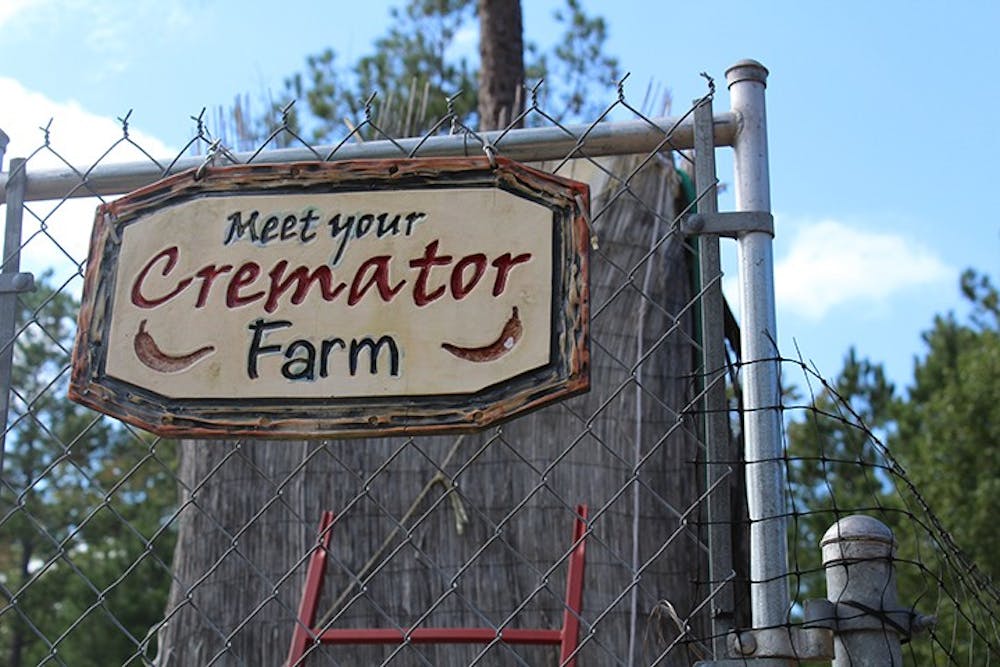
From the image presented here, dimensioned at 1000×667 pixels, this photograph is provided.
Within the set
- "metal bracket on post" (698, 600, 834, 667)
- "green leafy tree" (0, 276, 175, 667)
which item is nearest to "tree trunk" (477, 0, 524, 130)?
"metal bracket on post" (698, 600, 834, 667)

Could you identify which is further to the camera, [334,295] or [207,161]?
[207,161]

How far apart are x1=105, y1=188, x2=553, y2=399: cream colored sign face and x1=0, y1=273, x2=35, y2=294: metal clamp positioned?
8.6 inches

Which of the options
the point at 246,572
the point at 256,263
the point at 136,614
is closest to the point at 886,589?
the point at 256,263

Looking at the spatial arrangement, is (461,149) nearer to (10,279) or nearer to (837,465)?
(10,279)

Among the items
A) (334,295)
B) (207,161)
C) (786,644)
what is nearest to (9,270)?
(207,161)

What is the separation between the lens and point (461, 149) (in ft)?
7.80

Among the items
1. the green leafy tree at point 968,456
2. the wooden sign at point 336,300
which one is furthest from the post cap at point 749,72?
the green leafy tree at point 968,456

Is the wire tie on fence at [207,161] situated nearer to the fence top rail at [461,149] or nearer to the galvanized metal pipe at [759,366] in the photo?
the fence top rail at [461,149]

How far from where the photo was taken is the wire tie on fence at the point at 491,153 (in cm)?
225

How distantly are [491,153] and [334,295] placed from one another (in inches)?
14.0

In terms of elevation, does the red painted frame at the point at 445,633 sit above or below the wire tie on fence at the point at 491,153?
below

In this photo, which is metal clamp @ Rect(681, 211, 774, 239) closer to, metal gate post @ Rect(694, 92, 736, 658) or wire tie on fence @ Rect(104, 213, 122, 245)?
metal gate post @ Rect(694, 92, 736, 658)

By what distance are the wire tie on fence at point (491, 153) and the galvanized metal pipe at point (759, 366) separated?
41cm

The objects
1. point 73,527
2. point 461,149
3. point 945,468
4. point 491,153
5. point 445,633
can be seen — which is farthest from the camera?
point 73,527
